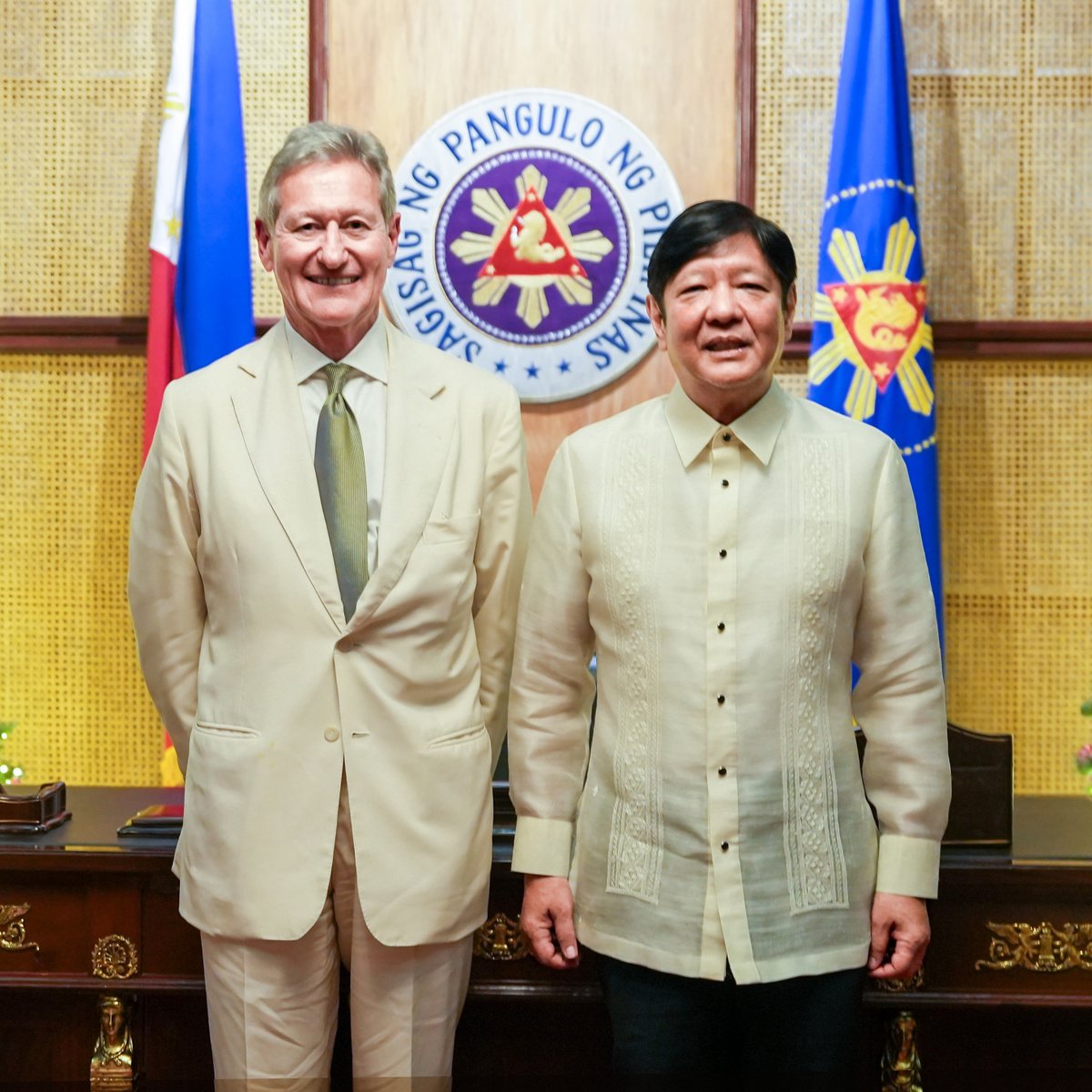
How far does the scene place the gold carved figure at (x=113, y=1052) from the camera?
227cm

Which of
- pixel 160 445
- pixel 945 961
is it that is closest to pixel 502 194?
pixel 160 445

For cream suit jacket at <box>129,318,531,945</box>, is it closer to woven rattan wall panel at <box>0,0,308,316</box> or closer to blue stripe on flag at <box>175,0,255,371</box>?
blue stripe on flag at <box>175,0,255,371</box>

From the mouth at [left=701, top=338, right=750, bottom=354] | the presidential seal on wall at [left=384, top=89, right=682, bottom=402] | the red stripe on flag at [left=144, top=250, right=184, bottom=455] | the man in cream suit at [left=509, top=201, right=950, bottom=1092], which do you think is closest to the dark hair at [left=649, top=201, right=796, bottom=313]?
the man in cream suit at [left=509, top=201, right=950, bottom=1092]

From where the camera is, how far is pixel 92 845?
2283mm

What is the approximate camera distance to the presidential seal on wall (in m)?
3.35

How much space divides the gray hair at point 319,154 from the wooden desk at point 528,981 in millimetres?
1104

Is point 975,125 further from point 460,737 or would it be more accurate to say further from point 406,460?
point 460,737

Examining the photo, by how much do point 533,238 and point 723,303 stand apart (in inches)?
70.0

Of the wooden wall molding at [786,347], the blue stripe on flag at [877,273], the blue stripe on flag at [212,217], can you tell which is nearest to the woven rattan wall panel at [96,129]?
the wooden wall molding at [786,347]

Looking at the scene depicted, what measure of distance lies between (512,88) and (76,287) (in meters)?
1.25

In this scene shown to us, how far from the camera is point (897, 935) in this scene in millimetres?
1752

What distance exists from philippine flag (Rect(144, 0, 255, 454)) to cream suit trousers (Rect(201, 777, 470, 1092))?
65.4 inches

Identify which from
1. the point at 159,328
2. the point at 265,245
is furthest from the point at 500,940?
the point at 159,328

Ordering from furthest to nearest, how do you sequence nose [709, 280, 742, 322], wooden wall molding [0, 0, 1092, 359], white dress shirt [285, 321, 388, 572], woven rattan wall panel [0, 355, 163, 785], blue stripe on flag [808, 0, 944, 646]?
woven rattan wall panel [0, 355, 163, 785] → wooden wall molding [0, 0, 1092, 359] → blue stripe on flag [808, 0, 944, 646] → white dress shirt [285, 321, 388, 572] → nose [709, 280, 742, 322]
